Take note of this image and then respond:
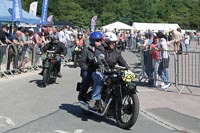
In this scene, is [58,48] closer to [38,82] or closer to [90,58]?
[38,82]

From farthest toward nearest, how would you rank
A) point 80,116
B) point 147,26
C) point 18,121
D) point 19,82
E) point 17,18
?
point 147,26, point 17,18, point 19,82, point 80,116, point 18,121

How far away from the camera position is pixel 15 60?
16969mm

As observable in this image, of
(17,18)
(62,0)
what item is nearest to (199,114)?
(17,18)

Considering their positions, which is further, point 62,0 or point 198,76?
point 62,0

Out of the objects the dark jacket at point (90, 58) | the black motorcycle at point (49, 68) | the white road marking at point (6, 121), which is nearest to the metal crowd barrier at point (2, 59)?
the black motorcycle at point (49, 68)

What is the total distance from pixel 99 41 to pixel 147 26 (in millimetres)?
58626

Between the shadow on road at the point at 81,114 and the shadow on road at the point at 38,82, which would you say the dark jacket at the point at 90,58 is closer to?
the shadow on road at the point at 81,114

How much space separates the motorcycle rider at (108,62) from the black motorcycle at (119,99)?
10 centimetres

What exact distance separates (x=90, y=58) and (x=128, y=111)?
148 cm

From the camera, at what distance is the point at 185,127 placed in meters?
8.58

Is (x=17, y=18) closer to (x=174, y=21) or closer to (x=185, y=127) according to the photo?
(x=185, y=127)

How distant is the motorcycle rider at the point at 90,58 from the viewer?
9.05 m

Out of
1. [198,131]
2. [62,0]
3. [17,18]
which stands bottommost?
[198,131]

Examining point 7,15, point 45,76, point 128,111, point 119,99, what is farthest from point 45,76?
point 7,15
